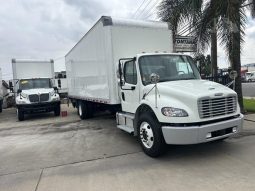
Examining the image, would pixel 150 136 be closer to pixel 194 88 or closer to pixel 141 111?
pixel 141 111

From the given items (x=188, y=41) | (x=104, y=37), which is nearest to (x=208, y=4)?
(x=188, y=41)

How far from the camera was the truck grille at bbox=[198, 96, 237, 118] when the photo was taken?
228 inches

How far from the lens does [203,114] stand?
5.80 m

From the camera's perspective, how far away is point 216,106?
5973mm

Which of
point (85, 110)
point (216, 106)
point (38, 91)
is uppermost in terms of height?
point (38, 91)

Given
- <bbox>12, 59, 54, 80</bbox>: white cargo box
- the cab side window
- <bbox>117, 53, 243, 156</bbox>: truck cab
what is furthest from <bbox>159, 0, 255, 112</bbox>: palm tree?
<bbox>12, 59, 54, 80</bbox>: white cargo box

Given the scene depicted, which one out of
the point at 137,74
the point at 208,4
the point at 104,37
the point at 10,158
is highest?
the point at 208,4

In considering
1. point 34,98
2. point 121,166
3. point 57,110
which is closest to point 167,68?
point 121,166

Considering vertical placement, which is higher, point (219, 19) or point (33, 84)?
point (219, 19)

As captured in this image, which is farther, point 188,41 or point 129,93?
point 188,41

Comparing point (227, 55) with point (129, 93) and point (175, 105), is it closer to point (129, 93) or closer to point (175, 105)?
point (129, 93)

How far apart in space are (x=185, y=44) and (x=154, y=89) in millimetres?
6940

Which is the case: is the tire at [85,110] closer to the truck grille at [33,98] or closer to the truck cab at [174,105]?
the truck grille at [33,98]

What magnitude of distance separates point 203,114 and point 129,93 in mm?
2433
